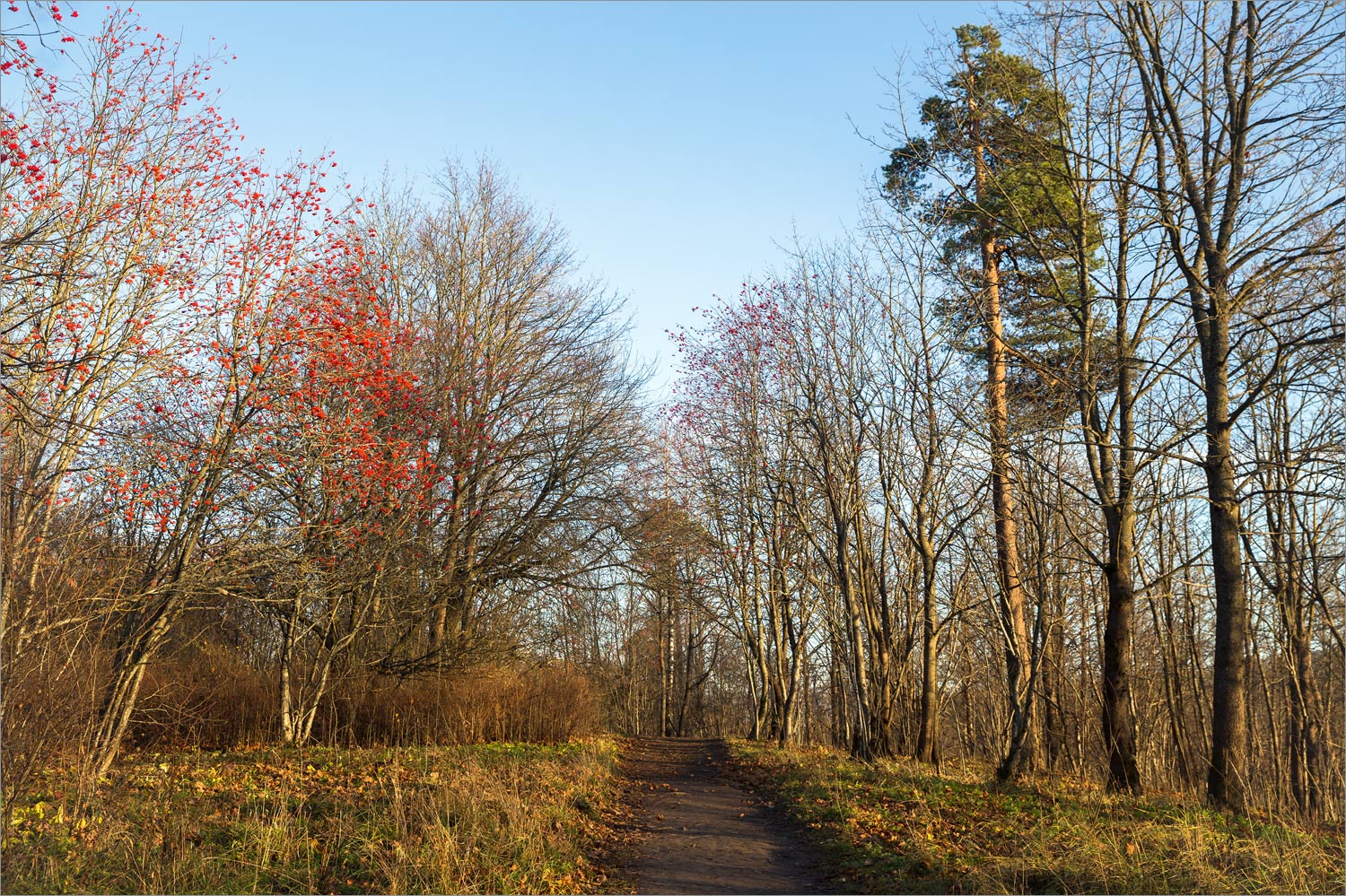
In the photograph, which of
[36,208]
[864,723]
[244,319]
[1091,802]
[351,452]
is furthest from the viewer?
[864,723]

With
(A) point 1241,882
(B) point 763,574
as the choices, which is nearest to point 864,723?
(A) point 1241,882

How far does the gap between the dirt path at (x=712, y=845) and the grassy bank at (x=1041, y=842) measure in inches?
16.3

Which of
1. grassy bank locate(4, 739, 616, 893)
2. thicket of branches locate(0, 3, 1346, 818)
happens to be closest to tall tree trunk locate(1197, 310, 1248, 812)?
thicket of branches locate(0, 3, 1346, 818)

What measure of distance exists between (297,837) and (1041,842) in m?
5.93

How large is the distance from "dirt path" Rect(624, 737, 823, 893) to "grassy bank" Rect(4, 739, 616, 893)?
2.11 ft

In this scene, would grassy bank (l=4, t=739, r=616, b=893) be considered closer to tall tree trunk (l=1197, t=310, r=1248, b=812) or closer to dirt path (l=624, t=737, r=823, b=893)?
dirt path (l=624, t=737, r=823, b=893)

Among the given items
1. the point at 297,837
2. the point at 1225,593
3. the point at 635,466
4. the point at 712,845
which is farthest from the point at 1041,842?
the point at 635,466

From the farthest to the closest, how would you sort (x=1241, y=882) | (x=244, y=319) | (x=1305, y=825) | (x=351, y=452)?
(x=351, y=452)
(x=244, y=319)
(x=1305, y=825)
(x=1241, y=882)

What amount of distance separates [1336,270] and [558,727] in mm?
13995

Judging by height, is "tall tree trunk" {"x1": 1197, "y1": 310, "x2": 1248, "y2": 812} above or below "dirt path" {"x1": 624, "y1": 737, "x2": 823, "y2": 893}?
above

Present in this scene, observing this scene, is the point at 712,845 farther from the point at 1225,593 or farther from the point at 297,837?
the point at 1225,593

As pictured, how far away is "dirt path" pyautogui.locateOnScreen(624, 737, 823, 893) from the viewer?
7.19m

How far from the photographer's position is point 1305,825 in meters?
8.46

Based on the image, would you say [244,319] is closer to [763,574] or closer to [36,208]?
[36,208]
